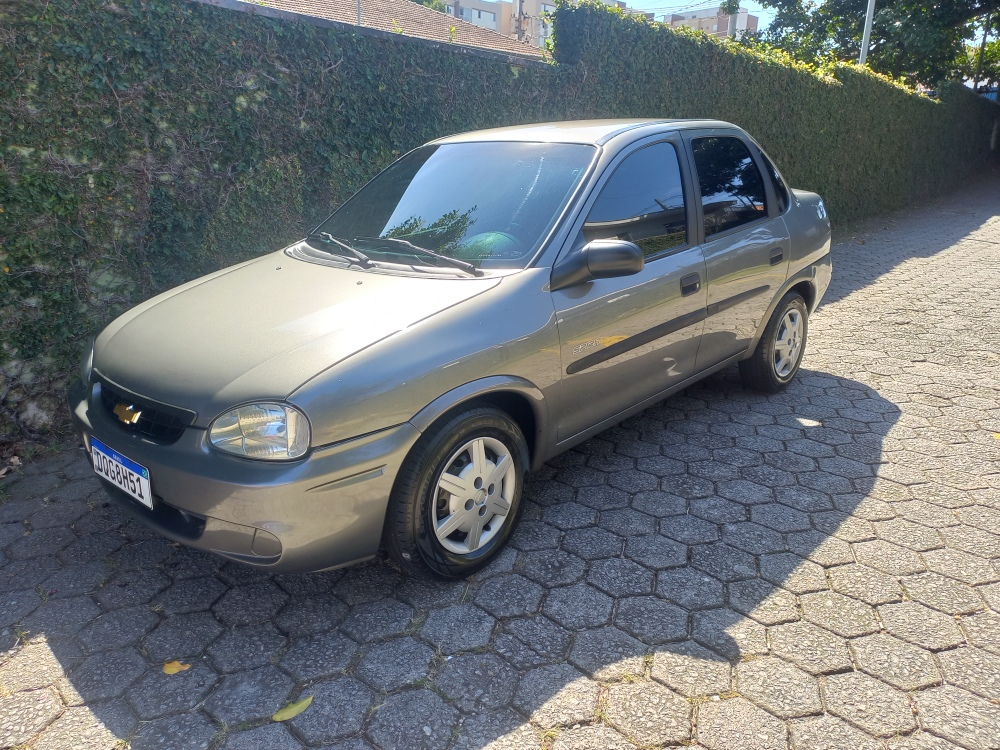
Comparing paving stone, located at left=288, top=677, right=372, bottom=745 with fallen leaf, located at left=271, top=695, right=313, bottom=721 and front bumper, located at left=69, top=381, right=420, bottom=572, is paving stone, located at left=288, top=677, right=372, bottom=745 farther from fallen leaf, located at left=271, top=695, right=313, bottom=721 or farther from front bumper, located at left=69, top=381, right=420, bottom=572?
front bumper, located at left=69, top=381, right=420, bottom=572

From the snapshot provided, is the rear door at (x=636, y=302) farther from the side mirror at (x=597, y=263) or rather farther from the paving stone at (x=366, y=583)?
the paving stone at (x=366, y=583)

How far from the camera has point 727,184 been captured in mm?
4438

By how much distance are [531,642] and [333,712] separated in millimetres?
726

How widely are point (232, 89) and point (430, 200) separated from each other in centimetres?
216

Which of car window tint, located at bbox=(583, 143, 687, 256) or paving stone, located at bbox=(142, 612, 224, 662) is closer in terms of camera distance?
paving stone, located at bbox=(142, 612, 224, 662)

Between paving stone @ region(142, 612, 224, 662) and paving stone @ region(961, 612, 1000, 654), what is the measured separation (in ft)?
9.05

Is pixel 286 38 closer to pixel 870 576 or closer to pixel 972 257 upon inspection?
pixel 870 576

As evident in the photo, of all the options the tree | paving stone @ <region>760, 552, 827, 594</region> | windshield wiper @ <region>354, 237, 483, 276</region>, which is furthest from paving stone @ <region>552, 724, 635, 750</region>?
the tree

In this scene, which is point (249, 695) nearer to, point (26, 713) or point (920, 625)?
point (26, 713)

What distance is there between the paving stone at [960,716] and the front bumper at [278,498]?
6.19 feet

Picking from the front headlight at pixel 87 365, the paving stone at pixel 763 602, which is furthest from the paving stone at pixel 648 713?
the front headlight at pixel 87 365

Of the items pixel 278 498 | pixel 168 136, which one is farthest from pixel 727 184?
pixel 168 136

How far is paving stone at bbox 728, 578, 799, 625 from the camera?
9.34ft

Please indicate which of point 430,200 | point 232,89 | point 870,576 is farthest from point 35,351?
point 870,576
